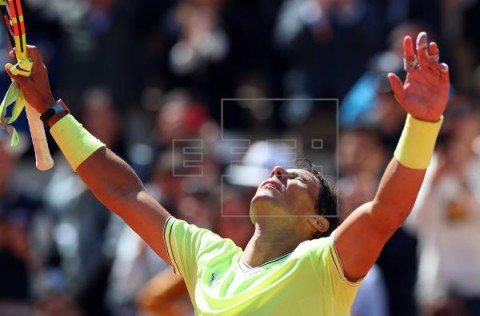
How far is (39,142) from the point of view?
5168 millimetres

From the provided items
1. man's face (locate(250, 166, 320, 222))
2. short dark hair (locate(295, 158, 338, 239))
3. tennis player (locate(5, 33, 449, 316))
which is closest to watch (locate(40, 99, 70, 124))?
tennis player (locate(5, 33, 449, 316))

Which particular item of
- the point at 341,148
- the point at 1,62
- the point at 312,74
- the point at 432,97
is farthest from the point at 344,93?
the point at 432,97

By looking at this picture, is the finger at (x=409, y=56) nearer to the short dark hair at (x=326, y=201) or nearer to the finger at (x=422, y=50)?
the finger at (x=422, y=50)

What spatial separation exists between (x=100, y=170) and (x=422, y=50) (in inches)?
62.0

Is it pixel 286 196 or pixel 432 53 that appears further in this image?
pixel 286 196

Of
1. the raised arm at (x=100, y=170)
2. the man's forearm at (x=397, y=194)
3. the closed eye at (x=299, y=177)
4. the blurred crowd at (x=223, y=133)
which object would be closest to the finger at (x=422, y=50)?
the man's forearm at (x=397, y=194)

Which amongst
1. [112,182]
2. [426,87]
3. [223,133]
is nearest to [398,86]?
[426,87]

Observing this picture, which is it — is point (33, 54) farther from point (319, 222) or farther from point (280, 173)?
point (319, 222)

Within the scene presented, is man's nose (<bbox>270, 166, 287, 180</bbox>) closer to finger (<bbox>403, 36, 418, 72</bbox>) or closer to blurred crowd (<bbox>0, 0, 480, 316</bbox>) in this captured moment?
finger (<bbox>403, 36, 418, 72</bbox>)

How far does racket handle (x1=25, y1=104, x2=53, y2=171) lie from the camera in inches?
203

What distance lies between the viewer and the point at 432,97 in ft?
14.3

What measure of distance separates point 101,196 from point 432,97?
158cm

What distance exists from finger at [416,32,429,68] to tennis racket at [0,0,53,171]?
5.35 feet

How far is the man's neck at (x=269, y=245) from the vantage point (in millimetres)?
4879
